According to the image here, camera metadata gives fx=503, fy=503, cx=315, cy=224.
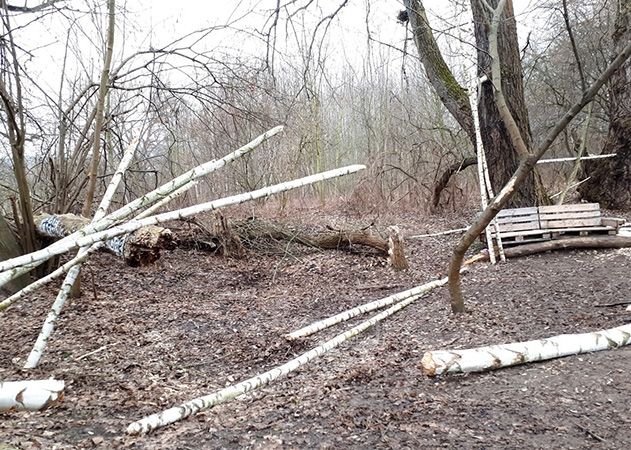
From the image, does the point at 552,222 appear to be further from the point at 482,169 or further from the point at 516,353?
the point at 516,353

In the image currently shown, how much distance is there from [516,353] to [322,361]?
1.55 meters

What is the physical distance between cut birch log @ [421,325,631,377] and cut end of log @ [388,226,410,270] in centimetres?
410

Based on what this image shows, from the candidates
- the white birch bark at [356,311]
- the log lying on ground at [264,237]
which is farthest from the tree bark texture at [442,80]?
the white birch bark at [356,311]

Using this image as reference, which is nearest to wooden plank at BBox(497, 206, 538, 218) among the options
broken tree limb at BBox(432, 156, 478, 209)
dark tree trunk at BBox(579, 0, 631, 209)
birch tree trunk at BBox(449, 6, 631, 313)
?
birch tree trunk at BBox(449, 6, 631, 313)

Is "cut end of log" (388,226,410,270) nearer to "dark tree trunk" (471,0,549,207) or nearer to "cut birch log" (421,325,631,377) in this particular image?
"dark tree trunk" (471,0,549,207)

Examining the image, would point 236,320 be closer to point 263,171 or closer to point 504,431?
point 504,431

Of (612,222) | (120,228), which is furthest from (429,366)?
(612,222)

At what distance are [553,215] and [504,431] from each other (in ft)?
16.5

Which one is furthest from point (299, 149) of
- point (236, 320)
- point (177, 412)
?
point (177, 412)

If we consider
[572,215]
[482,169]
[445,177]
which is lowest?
[572,215]

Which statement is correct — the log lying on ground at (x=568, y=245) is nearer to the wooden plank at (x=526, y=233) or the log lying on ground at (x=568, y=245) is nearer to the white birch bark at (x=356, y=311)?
the wooden plank at (x=526, y=233)

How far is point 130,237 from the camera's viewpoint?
647cm

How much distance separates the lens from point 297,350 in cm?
464

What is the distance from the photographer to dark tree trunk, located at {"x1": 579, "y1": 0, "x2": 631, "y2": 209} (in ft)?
32.9
